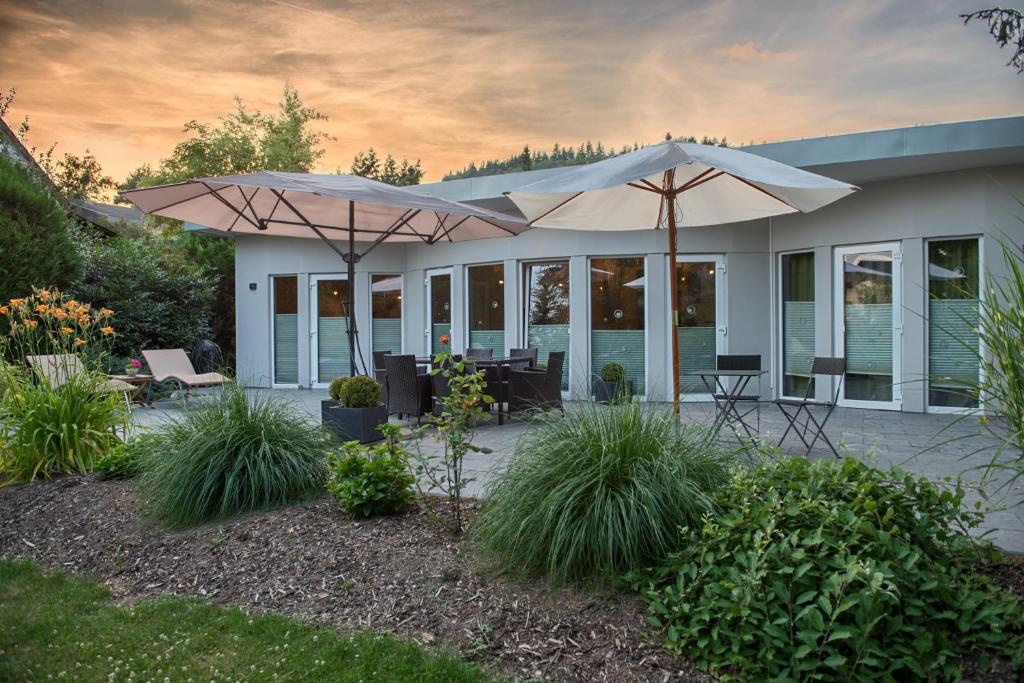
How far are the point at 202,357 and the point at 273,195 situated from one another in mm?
8180

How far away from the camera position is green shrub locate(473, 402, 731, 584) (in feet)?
8.40

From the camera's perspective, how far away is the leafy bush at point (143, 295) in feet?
40.2

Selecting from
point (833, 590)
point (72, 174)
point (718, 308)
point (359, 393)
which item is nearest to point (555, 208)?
point (359, 393)

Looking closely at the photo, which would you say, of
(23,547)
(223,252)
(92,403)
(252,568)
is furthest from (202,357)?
(252,568)

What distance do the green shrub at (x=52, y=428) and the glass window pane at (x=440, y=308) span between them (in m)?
6.93

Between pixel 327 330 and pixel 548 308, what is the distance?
4.66 meters

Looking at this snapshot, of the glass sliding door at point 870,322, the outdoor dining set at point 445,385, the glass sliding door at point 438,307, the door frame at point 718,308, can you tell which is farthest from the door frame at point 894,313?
the glass sliding door at point 438,307

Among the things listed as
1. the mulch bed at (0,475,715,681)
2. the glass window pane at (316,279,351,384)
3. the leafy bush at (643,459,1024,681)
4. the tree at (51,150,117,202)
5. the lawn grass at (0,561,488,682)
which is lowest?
the lawn grass at (0,561,488,682)

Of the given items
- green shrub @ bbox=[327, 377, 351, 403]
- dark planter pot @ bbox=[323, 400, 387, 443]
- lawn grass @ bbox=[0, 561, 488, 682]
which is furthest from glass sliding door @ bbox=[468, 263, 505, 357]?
lawn grass @ bbox=[0, 561, 488, 682]

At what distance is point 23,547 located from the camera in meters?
3.63

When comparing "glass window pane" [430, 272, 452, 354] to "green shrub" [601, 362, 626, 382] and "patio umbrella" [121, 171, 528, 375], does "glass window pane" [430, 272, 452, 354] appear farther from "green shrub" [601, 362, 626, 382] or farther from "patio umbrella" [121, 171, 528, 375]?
"patio umbrella" [121, 171, 528, 375]

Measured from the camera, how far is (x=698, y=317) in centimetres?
989

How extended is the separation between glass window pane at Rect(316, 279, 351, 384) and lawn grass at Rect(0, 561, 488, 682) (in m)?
9.81

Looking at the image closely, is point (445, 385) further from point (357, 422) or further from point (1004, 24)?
point (1004, 24)
